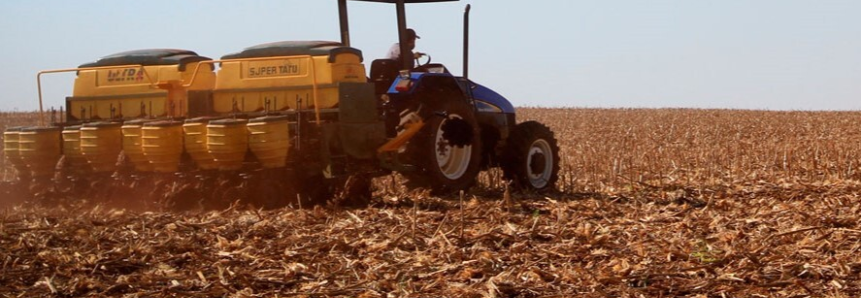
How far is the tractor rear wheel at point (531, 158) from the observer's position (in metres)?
12.6

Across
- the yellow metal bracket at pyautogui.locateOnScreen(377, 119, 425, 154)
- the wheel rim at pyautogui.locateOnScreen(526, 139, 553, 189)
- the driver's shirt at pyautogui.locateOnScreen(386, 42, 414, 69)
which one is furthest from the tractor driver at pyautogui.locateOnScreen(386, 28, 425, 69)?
the wheel rim at pyautogui.locateOnScreen(526, 139, 553, 189)

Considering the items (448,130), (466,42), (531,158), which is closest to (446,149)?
(448,130)

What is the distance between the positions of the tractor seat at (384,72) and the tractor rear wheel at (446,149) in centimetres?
69

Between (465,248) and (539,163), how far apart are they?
5.75m

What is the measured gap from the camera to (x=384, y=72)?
11633 millimetres

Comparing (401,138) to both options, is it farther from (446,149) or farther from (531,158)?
(531,158)

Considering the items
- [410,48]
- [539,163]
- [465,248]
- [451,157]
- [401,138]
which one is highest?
[410,48]

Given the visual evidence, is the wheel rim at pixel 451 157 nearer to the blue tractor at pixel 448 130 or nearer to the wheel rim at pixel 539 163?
the blue tractor at pixel 448 130

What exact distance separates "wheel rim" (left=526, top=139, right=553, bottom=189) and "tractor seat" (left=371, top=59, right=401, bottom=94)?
1.95 m

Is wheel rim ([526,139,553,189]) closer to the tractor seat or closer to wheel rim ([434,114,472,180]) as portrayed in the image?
wheel rim ([434,114,472,180])

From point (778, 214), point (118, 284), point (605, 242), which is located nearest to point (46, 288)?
point (118, 284)

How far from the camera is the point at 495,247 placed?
24.4 feet

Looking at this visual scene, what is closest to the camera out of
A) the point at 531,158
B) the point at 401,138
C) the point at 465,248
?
the point at 465,248

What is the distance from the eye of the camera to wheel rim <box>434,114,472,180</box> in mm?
11367
